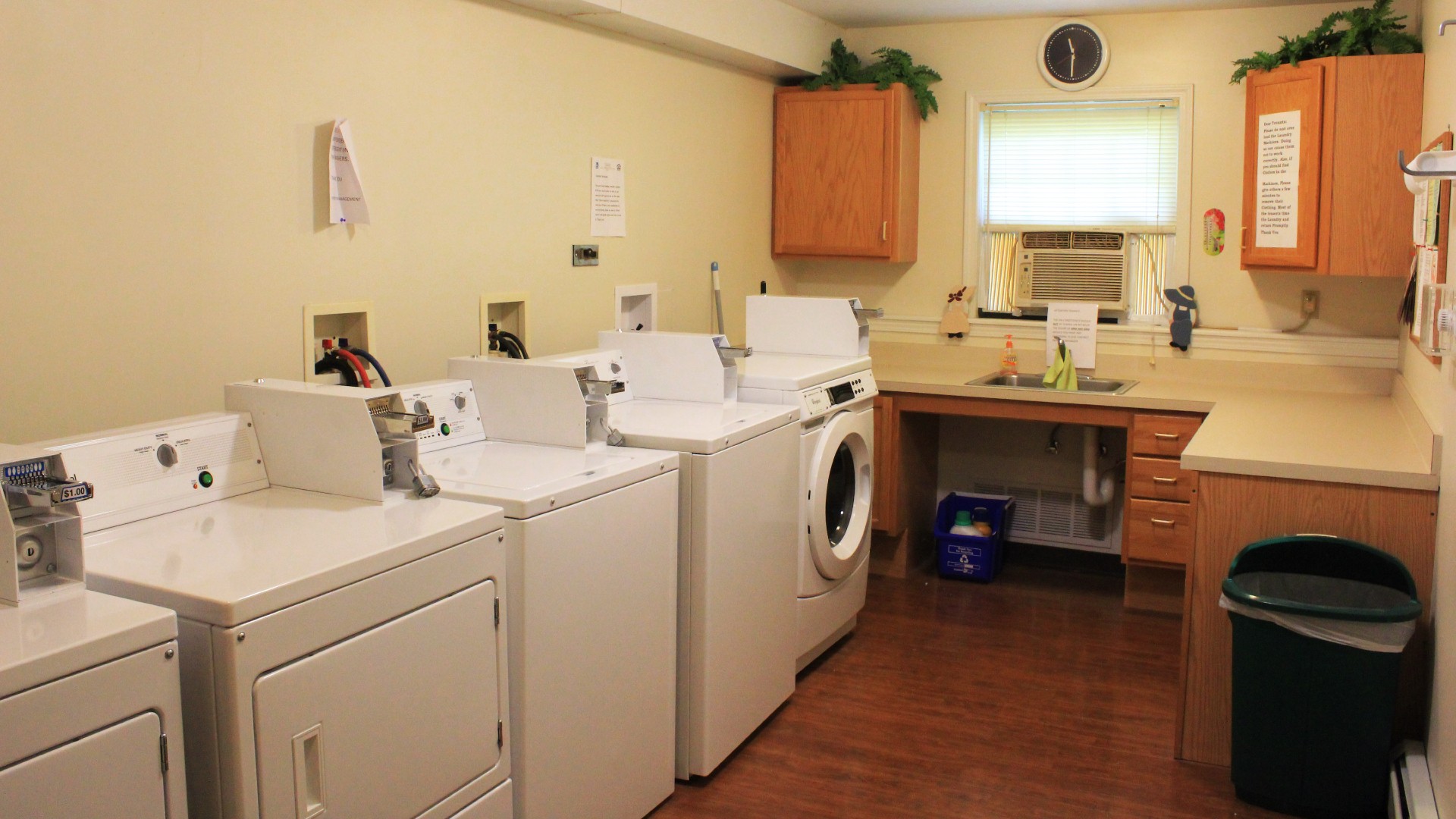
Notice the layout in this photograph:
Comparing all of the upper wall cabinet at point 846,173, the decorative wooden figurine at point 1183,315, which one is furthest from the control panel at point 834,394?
the decorative wooden figurine at point 1183,315

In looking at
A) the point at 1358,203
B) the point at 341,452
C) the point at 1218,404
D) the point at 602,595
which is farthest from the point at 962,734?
the point at 1358,203

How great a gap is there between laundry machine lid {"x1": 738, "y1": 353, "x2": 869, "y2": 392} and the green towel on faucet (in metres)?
1.06

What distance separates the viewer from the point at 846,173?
5.15m

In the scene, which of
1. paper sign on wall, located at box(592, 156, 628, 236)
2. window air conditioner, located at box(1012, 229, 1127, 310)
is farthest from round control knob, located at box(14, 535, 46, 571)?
window air conditioner, located at box(1012, 229, 1127, 310)

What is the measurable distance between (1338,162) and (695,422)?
2.62 metres

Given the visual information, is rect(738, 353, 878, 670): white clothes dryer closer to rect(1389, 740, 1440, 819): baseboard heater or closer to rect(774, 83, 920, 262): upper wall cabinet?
rect(774, 83, 920, 262): upper wall cabinet

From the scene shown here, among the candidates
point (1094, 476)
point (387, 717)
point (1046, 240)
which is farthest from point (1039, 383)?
point (387, 717)

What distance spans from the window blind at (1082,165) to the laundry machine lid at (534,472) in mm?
3018

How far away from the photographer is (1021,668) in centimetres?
395

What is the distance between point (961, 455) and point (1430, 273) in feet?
8.48

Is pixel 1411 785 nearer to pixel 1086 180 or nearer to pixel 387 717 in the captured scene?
pixel 387 717

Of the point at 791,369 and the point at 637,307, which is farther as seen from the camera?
the point at 637,307

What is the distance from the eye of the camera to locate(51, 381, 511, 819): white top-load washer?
1.70 meters

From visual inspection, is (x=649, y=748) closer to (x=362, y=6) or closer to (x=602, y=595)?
(x=602, y=595)
